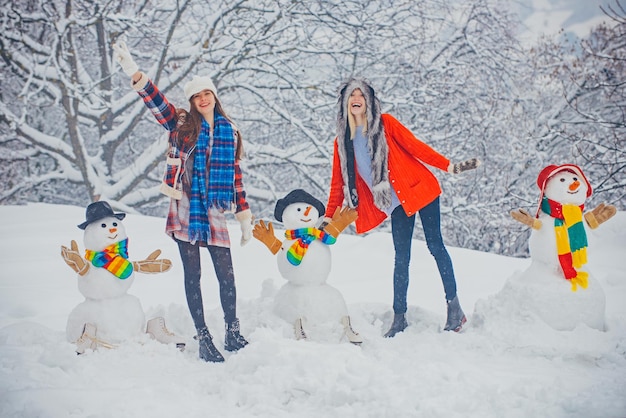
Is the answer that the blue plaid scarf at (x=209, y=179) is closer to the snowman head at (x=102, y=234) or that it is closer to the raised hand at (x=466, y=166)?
the snowman head at (x=102, y=234)

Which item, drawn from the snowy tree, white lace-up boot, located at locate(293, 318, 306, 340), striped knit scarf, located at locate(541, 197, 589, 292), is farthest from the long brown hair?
the snowy tree

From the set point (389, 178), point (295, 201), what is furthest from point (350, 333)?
point (389, 178)

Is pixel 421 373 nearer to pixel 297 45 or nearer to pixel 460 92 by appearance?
pixel 297 45

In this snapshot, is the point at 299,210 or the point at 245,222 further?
the point at 299,210

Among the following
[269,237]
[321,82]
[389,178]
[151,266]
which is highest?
[321,82]

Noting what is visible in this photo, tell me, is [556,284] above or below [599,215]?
below

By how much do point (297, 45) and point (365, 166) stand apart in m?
5.17

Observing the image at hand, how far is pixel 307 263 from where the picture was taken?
332cm

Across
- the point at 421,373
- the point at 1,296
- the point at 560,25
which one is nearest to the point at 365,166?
the point at 421,373

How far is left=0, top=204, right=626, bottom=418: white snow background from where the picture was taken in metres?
2.25

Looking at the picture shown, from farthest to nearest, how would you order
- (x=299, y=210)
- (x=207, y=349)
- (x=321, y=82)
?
(x=321, y=82), (x=299, y=210), (x=207, y=349)

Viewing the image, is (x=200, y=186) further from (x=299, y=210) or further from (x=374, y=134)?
(x=374, y=134)

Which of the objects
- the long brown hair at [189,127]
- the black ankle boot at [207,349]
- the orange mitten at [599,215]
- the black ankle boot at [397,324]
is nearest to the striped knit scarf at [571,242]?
the orange mitten at [599,215]

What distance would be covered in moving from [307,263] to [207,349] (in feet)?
2.49
